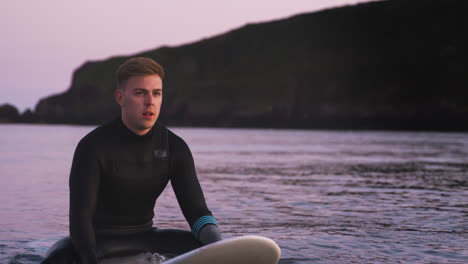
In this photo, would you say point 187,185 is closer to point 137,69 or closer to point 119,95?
point 119,95

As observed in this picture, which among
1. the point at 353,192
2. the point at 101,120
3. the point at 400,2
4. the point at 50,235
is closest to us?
the point at 50,235

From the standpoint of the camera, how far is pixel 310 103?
127 meters

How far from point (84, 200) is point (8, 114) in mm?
167513

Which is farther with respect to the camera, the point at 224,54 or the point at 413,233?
the point at 224,54

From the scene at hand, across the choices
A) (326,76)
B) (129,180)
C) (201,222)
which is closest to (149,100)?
(129,180)

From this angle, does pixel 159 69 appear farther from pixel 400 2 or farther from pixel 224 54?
pixel 224 54

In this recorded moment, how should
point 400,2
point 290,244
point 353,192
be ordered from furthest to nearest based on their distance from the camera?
point 400,2, point 353,192, point 290,244

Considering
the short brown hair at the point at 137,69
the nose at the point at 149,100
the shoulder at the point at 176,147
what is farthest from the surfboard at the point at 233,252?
the short brown hair at the point at 137,69

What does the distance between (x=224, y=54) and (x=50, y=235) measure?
159 metres

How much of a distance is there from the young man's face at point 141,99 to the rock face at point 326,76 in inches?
4068

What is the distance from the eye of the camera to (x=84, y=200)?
16.1 ft

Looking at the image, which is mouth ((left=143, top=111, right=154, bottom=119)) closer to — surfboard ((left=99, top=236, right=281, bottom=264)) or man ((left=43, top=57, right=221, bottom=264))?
man ((left=43, top=57, right=221, bottom=264))

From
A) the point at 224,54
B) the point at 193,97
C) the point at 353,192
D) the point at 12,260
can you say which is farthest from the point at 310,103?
the point at 12,260

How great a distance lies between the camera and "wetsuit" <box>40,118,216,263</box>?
499cm
